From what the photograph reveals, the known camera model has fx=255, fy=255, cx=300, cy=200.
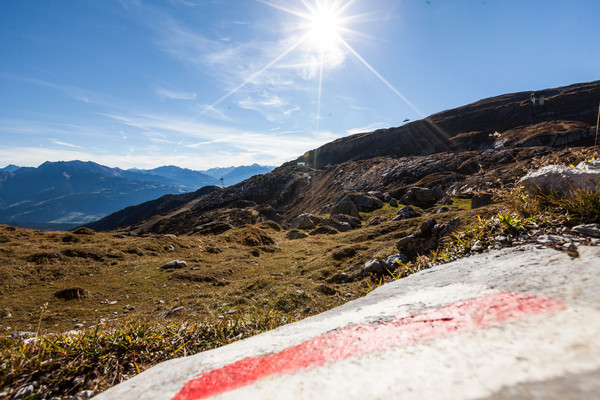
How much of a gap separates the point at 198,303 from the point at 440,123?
150 meters

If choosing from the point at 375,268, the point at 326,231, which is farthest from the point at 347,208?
the point at 375,268

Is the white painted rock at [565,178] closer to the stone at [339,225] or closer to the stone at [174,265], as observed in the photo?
the stone at [174,265]

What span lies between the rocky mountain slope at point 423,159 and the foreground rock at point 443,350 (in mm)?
38116

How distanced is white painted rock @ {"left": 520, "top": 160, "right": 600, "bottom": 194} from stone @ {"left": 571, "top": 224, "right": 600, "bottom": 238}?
47.2 inches

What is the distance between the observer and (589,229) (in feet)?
11.7

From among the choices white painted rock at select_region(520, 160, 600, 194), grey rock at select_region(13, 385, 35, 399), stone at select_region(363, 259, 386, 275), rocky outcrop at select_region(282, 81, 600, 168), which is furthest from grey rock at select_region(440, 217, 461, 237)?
rocky outcrop at select_region(282, 81, 600, 168)

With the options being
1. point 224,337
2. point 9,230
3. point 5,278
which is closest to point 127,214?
point 9,230

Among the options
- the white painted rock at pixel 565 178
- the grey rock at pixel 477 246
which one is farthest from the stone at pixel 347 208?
the grey rock at pixel 477 246

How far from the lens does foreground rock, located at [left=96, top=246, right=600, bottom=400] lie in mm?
1730

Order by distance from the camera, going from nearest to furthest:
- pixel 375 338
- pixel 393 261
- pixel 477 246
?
pixel 375 338
pixel 477 246
pixel 393 261

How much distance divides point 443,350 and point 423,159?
75535mm

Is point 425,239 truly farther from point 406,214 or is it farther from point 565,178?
point 406,214

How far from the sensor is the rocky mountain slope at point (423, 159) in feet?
171

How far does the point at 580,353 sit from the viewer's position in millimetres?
1742
